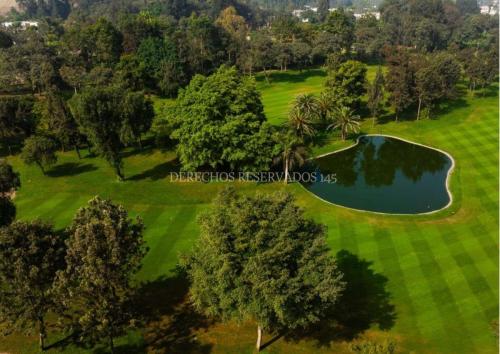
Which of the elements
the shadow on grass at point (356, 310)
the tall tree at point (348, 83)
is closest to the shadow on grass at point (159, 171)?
the shadow on grass at point (356, 310)

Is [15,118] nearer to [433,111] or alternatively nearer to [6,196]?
[6,196]

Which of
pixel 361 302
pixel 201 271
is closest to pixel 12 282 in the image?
pixel 201 271

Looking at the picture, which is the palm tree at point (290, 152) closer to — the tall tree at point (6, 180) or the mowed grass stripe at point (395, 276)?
the mowed grass stripe at point (395, 276)

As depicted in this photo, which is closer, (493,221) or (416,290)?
(416,290)

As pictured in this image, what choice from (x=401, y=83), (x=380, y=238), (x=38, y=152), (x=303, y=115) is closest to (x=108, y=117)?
(x=38, y=152)

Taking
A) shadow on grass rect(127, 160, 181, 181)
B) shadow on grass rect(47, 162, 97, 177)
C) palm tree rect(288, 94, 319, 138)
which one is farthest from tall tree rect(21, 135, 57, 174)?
palm tree rect(288, 94, 319, 138)

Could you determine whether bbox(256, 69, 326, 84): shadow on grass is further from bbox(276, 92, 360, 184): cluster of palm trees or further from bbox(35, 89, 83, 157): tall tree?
bbox(35, 89, 83, 157): tall tree

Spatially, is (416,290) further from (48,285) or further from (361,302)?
(48,285)
